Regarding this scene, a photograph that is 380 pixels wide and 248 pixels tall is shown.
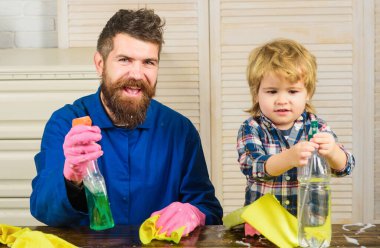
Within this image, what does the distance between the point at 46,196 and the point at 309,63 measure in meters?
0.73

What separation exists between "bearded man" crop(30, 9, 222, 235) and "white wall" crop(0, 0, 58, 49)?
1599mm

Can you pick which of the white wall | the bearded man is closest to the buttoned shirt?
the bearded man

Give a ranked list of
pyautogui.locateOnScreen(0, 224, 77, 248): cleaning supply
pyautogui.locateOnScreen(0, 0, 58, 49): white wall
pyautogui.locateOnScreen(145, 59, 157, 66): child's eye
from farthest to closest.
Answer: pyautogui.locateOnScreen(0, 0, 58, 49): white wall, pyautogui.locateOnScreen(145, 59, 157, 66): child's eye, pyautogui.locateOnScreen(0, 224, 77, 248): cleaning supply

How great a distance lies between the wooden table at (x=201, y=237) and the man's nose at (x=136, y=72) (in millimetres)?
427

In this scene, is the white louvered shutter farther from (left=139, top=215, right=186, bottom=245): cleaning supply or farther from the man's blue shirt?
(left=139, top=215, right=186, bottom=245): cleaning supply

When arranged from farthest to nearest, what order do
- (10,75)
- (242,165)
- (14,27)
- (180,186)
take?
(14,27)
(10,75)
(180,186)
(242,165)

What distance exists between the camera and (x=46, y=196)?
1633 millimetres

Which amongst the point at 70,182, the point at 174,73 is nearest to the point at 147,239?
the point at 70,182

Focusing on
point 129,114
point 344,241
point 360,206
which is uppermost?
point 129,114

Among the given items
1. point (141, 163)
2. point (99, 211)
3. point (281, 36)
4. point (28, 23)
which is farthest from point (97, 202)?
point (28, 23)

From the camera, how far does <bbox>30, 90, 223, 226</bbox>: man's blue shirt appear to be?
A: 180 centimetres

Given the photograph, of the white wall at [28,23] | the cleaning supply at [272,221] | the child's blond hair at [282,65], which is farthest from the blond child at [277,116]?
the white wall at [28,23]

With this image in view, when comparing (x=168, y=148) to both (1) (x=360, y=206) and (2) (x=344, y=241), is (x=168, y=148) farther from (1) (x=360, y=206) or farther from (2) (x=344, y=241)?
(1) (x=360, y=206)

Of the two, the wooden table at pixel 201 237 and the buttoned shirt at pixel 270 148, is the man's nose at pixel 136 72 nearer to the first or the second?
the buttoned shirt at pixel 270 148
